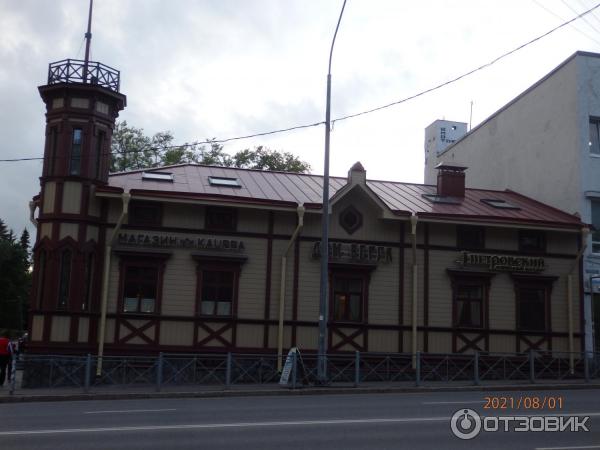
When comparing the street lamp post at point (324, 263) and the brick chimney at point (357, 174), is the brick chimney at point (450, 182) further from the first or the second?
the street lamp post at point (324, 263)

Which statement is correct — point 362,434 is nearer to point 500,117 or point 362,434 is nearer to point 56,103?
point 56,103

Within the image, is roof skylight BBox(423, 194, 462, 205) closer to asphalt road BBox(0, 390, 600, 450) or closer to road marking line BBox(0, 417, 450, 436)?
asphalt road BBox(0, 390, 600, 450)

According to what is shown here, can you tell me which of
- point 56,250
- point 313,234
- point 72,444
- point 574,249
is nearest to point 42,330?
point 56,250

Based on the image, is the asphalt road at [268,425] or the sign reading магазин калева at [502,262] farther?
the sign reading магазин калева at [502,262]

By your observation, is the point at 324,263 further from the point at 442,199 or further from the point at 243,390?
the point at 442,199

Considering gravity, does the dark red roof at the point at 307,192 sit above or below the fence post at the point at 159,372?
above

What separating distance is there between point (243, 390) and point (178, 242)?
5.32 m

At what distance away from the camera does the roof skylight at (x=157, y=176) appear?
72.4 ft

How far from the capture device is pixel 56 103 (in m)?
20.6

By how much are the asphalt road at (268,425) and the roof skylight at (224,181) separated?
27.8 feet

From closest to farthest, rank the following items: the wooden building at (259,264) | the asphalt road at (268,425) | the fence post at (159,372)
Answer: the asphalt road at (268,425) < the fence post at (159,372) < the wooden building at (259,264)

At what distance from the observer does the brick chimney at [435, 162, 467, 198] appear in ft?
84.6

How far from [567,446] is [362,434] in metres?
2.90

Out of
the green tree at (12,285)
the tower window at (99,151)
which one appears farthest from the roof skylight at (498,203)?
the green tree at (12,285)
